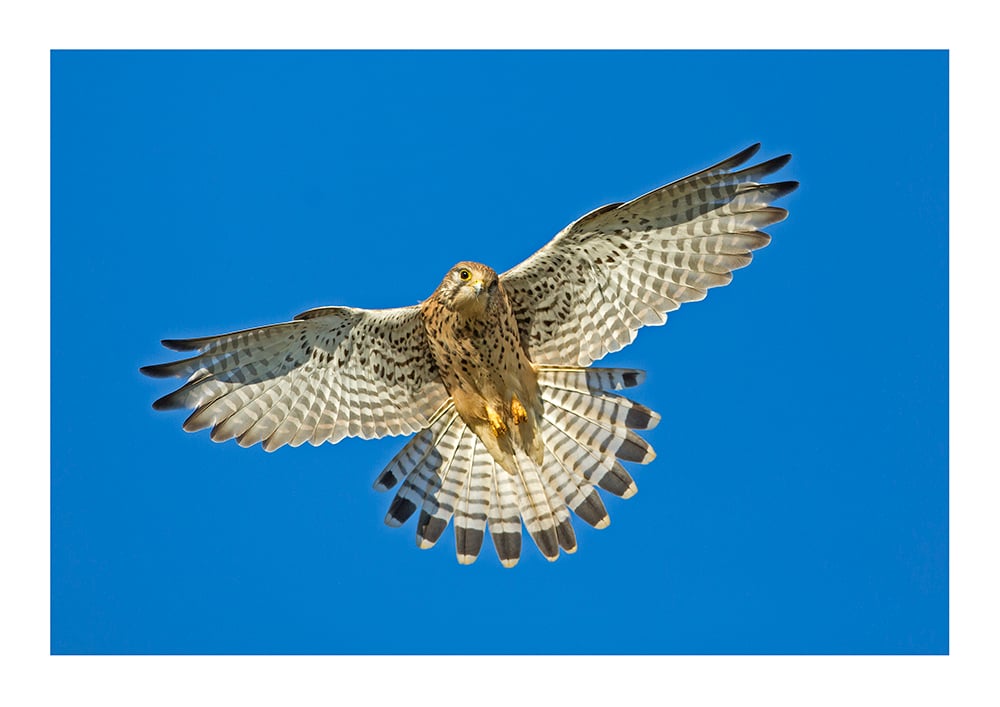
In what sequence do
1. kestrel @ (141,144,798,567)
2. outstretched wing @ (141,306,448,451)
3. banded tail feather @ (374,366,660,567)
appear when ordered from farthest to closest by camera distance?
banded tail feather @ (374,366,660,567)
outstretched wing @ (141,306,448,451)
kestrel @ (141,144,798,567)

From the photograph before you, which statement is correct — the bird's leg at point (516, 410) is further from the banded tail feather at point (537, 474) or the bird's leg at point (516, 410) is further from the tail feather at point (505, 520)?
the tail feather at point (505, 520)

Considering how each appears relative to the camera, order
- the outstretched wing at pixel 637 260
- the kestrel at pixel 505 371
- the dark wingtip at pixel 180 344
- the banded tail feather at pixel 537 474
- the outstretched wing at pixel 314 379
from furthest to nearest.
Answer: the banded tail feather at pixel 537 474 < the outstretched wing at pixel 314 379 < the kestrel at pixel 505 371 < the outstretched wing at pixel 637 260 < the dark wingtip at pixel 180 344

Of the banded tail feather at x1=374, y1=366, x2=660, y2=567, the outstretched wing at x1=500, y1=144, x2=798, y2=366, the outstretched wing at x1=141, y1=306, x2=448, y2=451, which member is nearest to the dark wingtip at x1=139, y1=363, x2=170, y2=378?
the outstretched wing at x1=141, y1=306, x2=448, y2=451

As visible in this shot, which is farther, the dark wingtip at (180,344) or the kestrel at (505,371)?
the kestrel at (505,371)

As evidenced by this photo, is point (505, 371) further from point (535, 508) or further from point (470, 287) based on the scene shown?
point (535, 508)

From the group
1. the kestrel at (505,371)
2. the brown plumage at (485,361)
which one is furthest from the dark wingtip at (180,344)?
the brown plumage at (485,361)

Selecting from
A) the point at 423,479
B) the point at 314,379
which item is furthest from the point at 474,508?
the point at 314,379

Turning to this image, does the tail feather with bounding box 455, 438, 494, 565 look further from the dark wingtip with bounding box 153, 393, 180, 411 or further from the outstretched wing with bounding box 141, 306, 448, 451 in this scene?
the dark wingtip with bounding box 153, 393, 180, 411
